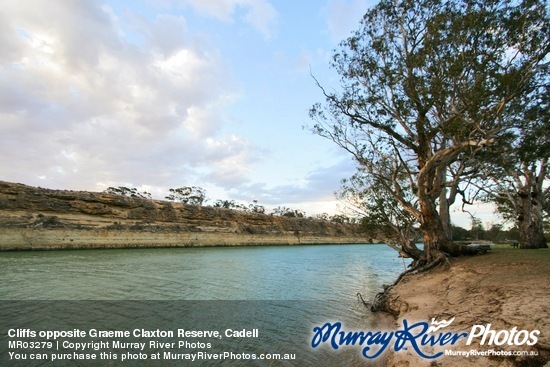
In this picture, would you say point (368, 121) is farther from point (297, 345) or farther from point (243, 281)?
point (297, 345)

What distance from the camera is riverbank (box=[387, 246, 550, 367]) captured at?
3967 mm

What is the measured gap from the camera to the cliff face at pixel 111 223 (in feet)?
98.3

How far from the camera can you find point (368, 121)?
1318 centimetres

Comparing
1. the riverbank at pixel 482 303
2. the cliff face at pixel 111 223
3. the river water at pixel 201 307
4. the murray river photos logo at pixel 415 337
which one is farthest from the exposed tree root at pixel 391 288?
the cliff face at pixel 111 223

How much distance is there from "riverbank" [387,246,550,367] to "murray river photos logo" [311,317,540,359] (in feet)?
0.32

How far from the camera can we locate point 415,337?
5.41 m

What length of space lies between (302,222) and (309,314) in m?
62.8

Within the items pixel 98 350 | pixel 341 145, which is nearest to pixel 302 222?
pixel 341 145

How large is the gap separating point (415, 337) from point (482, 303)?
141 centimetres

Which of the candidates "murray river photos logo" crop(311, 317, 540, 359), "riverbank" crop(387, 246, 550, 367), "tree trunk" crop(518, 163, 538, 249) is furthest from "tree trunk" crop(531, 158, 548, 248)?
"murray river photos logo" crop(311, 317, 540, 359)

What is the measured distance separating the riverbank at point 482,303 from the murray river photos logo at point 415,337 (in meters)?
0.10

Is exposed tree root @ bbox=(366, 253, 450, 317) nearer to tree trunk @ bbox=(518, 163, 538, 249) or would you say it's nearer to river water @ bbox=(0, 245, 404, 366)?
river water @ bbox=(0, 245, 404, 366)

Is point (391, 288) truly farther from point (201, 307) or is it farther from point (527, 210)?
point (527, 210)

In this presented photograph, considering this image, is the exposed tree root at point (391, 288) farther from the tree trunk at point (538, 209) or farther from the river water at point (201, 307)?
the tree trunk at point (538, 209)
